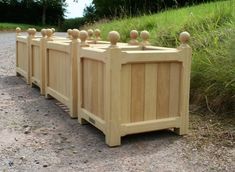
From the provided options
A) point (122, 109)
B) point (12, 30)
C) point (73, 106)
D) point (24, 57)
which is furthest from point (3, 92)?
point (12, 30)

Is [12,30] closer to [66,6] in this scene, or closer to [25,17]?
[25,17]

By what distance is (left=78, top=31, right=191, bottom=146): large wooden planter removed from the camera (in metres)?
3.48

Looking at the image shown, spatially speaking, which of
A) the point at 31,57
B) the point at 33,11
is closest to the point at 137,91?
the point at 31,57

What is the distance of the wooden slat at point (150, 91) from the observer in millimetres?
3641

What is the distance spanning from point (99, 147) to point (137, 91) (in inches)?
24.1

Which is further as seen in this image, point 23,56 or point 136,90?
point 23,56

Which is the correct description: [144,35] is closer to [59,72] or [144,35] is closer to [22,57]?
[59,72]

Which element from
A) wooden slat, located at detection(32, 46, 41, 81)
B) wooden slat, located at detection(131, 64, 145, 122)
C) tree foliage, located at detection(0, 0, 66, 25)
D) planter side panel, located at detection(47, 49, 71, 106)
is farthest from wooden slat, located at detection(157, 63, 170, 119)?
tree foliage, located at detection(0, 0, 66, 25)

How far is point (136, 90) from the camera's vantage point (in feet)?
11.9

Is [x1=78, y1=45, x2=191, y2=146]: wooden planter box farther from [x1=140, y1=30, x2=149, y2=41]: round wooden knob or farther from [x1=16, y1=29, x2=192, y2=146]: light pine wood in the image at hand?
[x1=140, y1=30, x2=149, y2=41]: round wooden knob

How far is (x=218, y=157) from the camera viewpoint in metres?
3.28

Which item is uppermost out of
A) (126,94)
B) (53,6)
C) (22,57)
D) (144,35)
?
(53,6)

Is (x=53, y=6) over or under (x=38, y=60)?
over

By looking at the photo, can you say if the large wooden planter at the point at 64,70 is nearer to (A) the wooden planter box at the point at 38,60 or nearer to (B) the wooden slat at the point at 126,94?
(A) the wooden planter box at the point at 38,60
